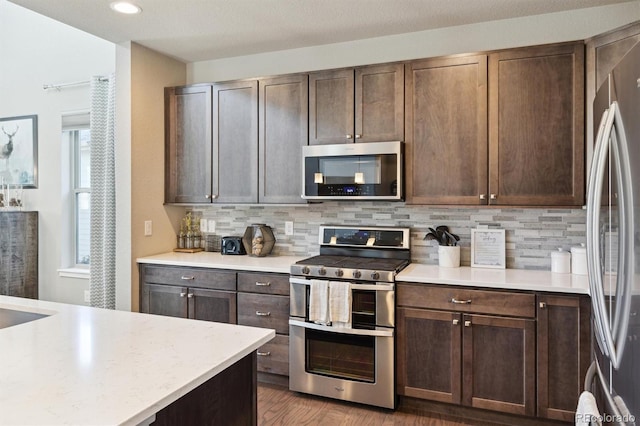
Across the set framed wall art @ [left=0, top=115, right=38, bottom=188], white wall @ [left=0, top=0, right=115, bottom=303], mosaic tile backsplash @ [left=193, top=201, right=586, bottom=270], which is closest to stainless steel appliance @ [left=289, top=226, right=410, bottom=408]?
mosaic tile backsplash @ [left=193, top=201, right=586, bottom=270]

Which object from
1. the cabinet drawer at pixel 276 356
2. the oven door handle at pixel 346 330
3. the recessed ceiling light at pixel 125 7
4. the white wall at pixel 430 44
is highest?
the recessed ceiling light at pixel 125 7

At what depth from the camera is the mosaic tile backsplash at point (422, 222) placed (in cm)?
295

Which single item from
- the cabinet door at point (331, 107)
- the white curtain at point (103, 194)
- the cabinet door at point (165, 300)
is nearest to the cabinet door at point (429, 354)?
the cabinet door at point (331, 107)

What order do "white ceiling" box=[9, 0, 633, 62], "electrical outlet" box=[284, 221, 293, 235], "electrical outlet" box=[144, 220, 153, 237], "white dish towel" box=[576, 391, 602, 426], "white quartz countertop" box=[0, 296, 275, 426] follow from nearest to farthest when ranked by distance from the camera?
"white quartz countertop" box=[0, 296, 275, 426] → "white dish towel" box=[576, 391, 602, 426] → "white ceiling" box=[9, 0, 633, 62] → "electrical outlet" box=[144, 220, 153, 237] → "electrical outlet" box=[284, 221, 293, 235]

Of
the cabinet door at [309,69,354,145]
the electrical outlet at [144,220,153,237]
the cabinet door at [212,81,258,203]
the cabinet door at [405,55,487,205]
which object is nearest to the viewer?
the cabinet door at [405,55,487,205]

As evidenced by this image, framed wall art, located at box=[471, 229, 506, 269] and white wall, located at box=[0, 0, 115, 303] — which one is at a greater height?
white wall, located at box=[0, 0, 115, 303]

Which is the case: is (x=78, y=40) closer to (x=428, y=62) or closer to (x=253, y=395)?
(x=428, y=62)

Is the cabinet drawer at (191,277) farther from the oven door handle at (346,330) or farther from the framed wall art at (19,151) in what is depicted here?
the framed wall art at (19,151)

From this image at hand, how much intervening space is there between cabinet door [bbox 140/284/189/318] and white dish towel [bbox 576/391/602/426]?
2679 millimetres

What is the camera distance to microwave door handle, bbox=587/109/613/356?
52.7 inches

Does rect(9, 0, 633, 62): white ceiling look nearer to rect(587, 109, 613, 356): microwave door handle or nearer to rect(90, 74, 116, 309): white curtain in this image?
rect(90, 74, 116, 309): white curtain

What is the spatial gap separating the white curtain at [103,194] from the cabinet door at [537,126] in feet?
9.73

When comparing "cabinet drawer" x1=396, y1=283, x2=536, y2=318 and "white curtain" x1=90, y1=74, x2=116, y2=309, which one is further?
"white curtain" x1=90, y1=74, x2=116, y2=309

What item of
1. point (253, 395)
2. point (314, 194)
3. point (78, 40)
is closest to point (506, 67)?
point (314, 194)
